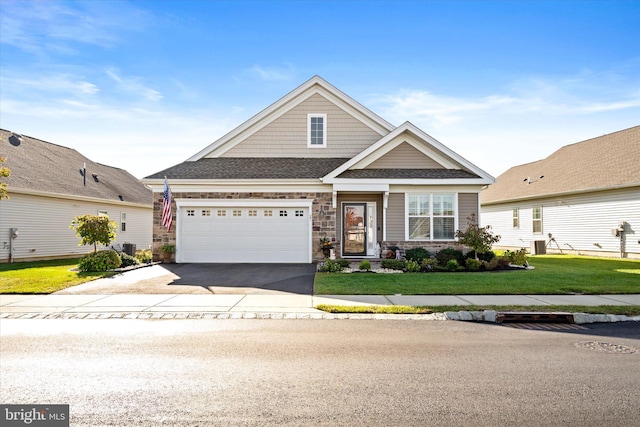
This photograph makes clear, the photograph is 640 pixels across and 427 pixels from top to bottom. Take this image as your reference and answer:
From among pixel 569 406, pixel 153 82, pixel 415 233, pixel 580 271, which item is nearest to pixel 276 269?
pixel 415 233

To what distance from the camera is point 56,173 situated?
73.7 feet

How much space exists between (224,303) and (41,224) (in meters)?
16.3

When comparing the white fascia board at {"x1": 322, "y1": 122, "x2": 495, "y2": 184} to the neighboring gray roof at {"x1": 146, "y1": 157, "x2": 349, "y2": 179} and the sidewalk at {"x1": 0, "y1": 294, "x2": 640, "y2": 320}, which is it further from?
the sidewalk at {"x1": 0, "y1": 294, "x2": 640, "y2": 320}

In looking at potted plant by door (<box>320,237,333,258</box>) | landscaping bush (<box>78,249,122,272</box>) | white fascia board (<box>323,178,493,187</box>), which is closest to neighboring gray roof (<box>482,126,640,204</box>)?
white fascia board (<box>323,178,493,187</box>)

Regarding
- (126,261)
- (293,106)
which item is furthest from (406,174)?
(126,261)

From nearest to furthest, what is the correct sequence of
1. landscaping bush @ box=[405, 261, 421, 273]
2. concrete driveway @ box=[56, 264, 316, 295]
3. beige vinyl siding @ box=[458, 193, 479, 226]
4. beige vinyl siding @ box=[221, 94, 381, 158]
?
concrete driveway @ box=[56, 264, 316, 295] < landscaping bush @ box=[405, 261, 421, 273] < beige vinyl siding @ box=[458, 193, 479, 226] < beige vinyl siding @ box=[221, 94, 381, 158]

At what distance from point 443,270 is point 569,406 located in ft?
36.4

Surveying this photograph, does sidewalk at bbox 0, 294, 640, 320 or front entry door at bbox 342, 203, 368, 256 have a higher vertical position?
front entry door at bbox 342, 203, 368, 256

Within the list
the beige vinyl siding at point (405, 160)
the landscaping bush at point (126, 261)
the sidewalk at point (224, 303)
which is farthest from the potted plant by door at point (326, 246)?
the landscaping bush at point (126, 261)

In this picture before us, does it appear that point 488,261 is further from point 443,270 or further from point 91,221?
point 91,221

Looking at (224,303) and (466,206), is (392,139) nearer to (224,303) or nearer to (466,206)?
(466,206)

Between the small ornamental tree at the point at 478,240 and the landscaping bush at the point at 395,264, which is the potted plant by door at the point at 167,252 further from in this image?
the small ornamental tree at the point at 478,240

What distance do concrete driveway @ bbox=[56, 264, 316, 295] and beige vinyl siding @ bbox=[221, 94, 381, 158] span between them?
5.87 meters

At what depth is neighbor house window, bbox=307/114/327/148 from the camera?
19.6 m
